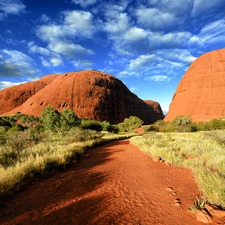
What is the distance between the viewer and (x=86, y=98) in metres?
56.1

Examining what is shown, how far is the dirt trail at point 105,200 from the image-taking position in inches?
130

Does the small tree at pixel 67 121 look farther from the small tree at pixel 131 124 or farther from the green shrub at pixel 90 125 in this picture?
the small tree at pixel 131 124

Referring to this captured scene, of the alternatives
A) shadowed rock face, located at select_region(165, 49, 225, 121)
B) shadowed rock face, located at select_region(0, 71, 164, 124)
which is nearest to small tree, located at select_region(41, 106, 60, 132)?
shadowed rock face, located at select_region(0, 71, 164, 124)

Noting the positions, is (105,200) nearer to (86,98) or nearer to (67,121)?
(67,121)

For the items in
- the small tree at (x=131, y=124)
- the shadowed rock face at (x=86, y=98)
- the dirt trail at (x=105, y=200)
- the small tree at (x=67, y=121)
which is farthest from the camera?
the shadowed rock face at (x=86, y=98)

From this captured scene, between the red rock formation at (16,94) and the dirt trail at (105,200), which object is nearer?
the dirt trail at (105,200)

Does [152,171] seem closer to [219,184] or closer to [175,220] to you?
[219,184]

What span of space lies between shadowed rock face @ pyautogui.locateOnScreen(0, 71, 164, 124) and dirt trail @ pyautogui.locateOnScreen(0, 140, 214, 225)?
46999 mm

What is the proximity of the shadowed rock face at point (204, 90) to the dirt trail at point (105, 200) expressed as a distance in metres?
39.4

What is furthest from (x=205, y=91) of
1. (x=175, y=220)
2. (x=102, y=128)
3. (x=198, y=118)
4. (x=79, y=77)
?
(x=175, y=220)

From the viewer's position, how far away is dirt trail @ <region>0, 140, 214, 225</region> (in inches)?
130

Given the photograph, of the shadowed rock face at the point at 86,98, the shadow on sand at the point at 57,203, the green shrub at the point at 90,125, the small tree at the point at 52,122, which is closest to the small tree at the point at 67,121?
the small tree at the point at 52,122

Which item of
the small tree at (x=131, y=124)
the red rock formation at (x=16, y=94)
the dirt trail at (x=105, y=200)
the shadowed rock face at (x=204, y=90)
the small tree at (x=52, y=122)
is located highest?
the red rock formation at (x=16, y=94)

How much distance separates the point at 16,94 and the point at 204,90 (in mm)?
79148
